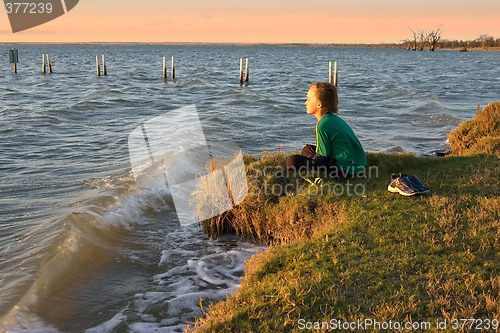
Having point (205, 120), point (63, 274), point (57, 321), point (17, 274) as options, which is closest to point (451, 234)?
point (57, 321)

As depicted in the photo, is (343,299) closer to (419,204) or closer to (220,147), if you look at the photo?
(419,204)

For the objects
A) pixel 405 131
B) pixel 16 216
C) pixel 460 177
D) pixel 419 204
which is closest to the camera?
pixel 419 204

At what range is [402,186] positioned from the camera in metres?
6.61

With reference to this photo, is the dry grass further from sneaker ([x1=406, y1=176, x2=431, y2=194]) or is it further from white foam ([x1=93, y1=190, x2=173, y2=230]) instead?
white foam ([x1=93, y1=190, x2=173, y2=230])

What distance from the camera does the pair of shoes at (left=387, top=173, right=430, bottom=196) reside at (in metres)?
6.50

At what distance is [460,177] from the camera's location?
7301 mm

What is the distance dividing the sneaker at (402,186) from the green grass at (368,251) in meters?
0.10

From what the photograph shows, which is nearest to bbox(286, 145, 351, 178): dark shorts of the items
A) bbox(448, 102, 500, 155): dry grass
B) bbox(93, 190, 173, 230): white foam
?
bbox(93, 190, 173, 230): white foam

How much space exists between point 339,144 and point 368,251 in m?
2.47

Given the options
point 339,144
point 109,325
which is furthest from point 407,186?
point 109,325

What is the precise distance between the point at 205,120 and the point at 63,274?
16.0m

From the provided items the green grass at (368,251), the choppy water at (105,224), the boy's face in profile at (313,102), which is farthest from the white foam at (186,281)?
the boy's face in profile at (313,102)

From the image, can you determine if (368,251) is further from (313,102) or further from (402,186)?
(313,102)

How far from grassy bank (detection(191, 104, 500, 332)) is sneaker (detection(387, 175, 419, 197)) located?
96 millimetres
